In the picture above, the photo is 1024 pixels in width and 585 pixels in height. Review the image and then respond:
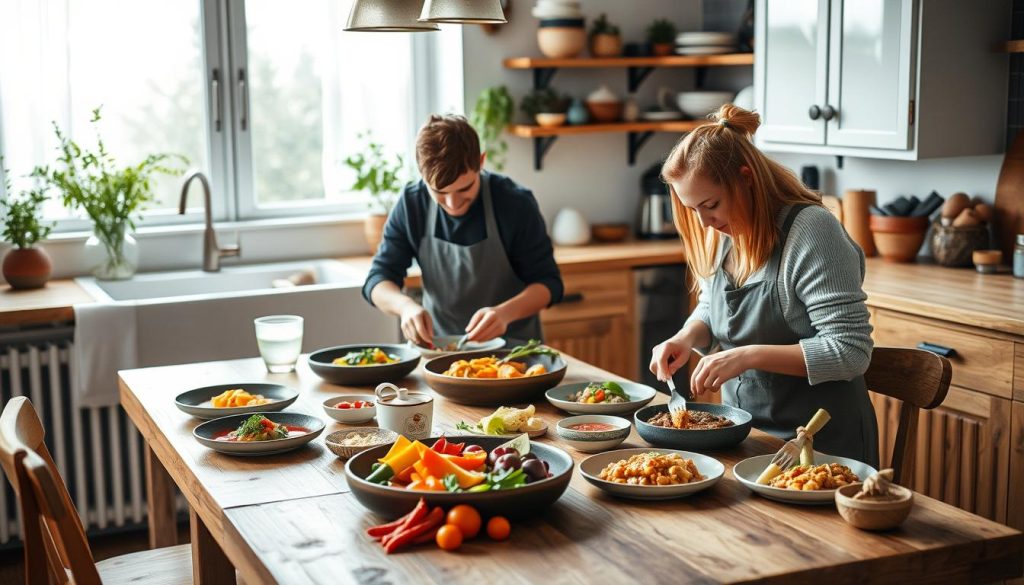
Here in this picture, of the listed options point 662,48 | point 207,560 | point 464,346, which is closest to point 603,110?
point 662,48

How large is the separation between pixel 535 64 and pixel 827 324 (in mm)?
2540

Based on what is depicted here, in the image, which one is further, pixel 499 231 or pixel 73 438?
pixel 73 438

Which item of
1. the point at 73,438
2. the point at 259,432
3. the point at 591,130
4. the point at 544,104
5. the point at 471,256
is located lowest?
the point at 73,438

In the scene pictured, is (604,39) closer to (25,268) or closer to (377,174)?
Answer: (377,174)

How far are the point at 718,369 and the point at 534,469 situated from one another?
21.1 inches

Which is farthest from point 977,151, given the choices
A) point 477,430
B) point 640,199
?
point 477,430

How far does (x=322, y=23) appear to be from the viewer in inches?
181

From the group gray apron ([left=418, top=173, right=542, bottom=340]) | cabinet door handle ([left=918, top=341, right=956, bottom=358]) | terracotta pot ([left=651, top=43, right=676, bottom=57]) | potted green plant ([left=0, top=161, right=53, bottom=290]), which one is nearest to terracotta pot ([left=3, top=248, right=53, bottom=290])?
potted green plant ([left=0, top=161, right=53, bottom=290])

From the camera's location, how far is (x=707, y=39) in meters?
4.70

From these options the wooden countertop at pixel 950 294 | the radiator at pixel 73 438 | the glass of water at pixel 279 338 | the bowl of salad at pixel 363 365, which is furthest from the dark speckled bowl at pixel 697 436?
the radiator at pixel 73 438

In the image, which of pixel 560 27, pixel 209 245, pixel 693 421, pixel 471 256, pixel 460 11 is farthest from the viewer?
pixel 560 27

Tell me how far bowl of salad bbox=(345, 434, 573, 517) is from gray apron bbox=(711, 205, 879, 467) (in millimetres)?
664

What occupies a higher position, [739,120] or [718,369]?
[739,120]

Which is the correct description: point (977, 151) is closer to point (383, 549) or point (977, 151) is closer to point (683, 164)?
point (683, 164)
